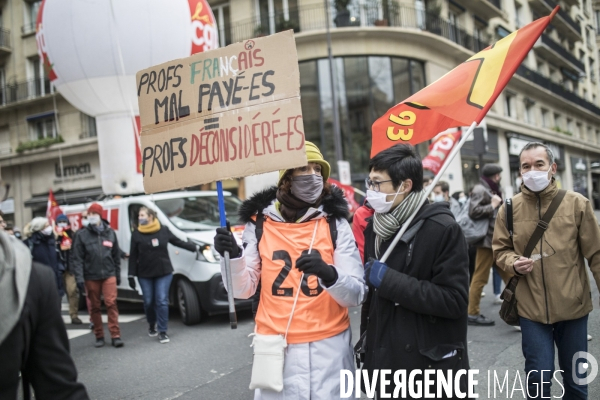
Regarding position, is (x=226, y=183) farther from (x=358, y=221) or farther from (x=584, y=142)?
(x=584, y=142)

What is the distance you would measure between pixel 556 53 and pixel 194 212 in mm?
34182

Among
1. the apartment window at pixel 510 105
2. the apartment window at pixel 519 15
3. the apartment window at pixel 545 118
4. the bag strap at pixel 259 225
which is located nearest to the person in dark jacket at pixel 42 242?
the bag strap at pixel 259 225

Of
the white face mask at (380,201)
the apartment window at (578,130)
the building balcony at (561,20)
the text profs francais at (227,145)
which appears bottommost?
the white face mask at (380,201)

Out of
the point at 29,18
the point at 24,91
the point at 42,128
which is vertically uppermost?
A: the point at 29,18

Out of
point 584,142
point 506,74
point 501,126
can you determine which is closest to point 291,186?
point 506,74

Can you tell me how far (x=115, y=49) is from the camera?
973 cm

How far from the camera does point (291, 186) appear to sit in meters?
2.79

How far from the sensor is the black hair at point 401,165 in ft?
8.36

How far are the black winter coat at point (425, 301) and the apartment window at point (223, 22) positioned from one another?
2113cm

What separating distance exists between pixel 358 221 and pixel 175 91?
2.02 m

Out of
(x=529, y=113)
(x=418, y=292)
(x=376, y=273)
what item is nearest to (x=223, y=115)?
(x=376, y=273)

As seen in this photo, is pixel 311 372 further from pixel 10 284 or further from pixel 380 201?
pixel 10 284

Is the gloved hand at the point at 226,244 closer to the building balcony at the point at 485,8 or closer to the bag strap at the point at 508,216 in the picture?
the bag strap at the point at 508,216

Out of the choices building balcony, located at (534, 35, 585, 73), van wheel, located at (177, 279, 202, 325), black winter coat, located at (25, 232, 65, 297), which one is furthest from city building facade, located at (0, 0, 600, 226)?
van wheel, located at (177, 279, 202, 325)
